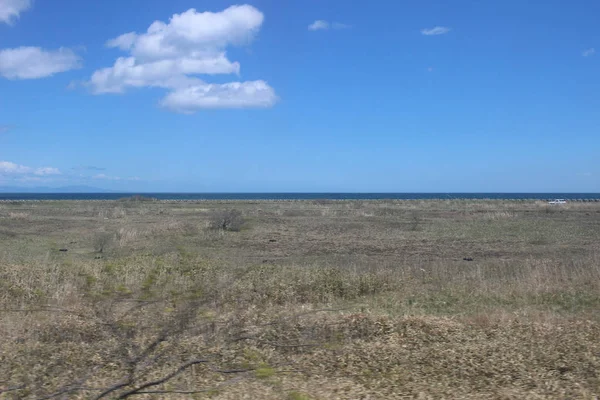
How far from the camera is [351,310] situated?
33.9 feet

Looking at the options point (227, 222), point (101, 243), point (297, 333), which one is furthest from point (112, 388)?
point (227, 222)

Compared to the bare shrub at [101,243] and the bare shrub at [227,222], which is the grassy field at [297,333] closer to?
the bare shrub at [101,243]

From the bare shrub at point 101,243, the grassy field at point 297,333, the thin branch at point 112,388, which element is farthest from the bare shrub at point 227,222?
the thin branch at point 112,388

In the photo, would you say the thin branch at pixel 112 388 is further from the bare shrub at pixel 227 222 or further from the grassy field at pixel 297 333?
the bare shrub at pixel 227 222

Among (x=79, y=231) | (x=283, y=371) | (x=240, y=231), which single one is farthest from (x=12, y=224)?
(x=283, y=371)

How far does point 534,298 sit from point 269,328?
6.41 m

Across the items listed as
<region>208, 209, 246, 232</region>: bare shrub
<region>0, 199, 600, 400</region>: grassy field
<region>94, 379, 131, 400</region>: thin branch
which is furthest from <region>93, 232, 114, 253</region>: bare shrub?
<region>94, 379, 131, 400</region>: thin branch

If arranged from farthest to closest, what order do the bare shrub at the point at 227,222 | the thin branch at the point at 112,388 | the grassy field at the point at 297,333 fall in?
the bare shrub at the point at 227,222, the grassy field at the point at 297,333, the thin branch at the point at 112,388

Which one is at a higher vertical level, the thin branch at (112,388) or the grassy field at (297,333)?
the thin branch at (112,388)

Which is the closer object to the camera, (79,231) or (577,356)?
(577,356)

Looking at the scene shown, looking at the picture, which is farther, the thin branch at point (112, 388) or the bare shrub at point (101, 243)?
the bare shrub at point (101, 243)

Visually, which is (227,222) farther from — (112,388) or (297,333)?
(112,388)

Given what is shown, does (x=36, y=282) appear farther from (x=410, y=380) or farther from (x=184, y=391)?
(x=410, y=380)

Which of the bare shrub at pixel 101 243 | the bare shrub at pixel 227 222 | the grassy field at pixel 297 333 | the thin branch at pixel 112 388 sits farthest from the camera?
the bare shrub at pixel 227 222
